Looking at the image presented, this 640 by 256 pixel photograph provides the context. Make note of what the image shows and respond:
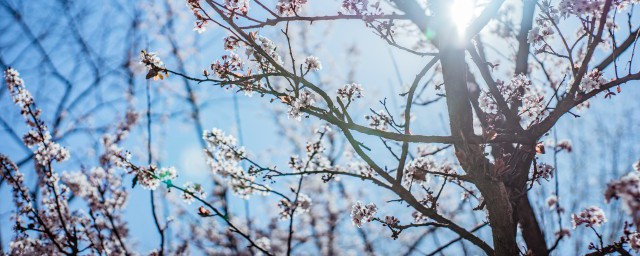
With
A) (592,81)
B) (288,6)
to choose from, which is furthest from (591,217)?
(288,6)

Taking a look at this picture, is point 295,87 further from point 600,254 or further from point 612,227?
point 612,227

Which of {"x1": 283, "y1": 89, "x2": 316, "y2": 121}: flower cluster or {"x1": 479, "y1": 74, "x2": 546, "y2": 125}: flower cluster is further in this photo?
{"x1": 479, "y1": 74, "x2": 546, "y2": 125}: flower cluster

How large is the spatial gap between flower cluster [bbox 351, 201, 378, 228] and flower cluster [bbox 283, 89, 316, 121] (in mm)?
1209

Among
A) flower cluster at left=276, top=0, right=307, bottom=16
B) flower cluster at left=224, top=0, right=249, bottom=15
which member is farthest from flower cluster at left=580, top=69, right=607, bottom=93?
flower cluster at left=224, top=0, right=249, bottom=15

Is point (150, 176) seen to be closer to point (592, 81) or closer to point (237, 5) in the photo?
point (237, 5)

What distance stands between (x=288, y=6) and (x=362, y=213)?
180 cm

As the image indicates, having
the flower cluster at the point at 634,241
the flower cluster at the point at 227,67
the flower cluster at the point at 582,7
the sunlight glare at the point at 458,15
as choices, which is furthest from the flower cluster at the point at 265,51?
the flower cluster at the point at 634,241

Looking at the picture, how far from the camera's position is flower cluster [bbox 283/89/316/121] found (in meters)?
2.53

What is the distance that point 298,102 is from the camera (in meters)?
2.51

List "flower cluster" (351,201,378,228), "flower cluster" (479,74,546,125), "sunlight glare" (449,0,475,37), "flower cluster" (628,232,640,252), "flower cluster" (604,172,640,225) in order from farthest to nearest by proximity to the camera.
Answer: "flower cluster" (351,201,378,228) → "flower cluster" (479,74,546,125) → "flower cluster" (628,232,640,252) → "sunlight glare" (449,0,475,37) → "flower cluster" (604,172,640,225)

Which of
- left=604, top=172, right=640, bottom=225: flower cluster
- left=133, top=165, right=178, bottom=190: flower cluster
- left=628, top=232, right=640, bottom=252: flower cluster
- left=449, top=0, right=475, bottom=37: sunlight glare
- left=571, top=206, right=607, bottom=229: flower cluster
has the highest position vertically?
left=449, top=0, right=475, bottom=37: sunlight glare

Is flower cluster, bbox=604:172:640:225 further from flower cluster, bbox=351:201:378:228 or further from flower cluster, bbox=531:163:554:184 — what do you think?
flower cluster, bbox=351:201:378:228

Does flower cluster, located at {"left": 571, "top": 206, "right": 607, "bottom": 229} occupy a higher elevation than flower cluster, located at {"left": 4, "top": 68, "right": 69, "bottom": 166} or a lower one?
lower

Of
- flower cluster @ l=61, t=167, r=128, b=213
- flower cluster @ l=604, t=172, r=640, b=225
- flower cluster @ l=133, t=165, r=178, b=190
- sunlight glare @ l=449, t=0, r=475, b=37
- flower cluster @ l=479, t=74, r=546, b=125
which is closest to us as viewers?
flower cluster @ l=604, t=172, r=640, b=225
